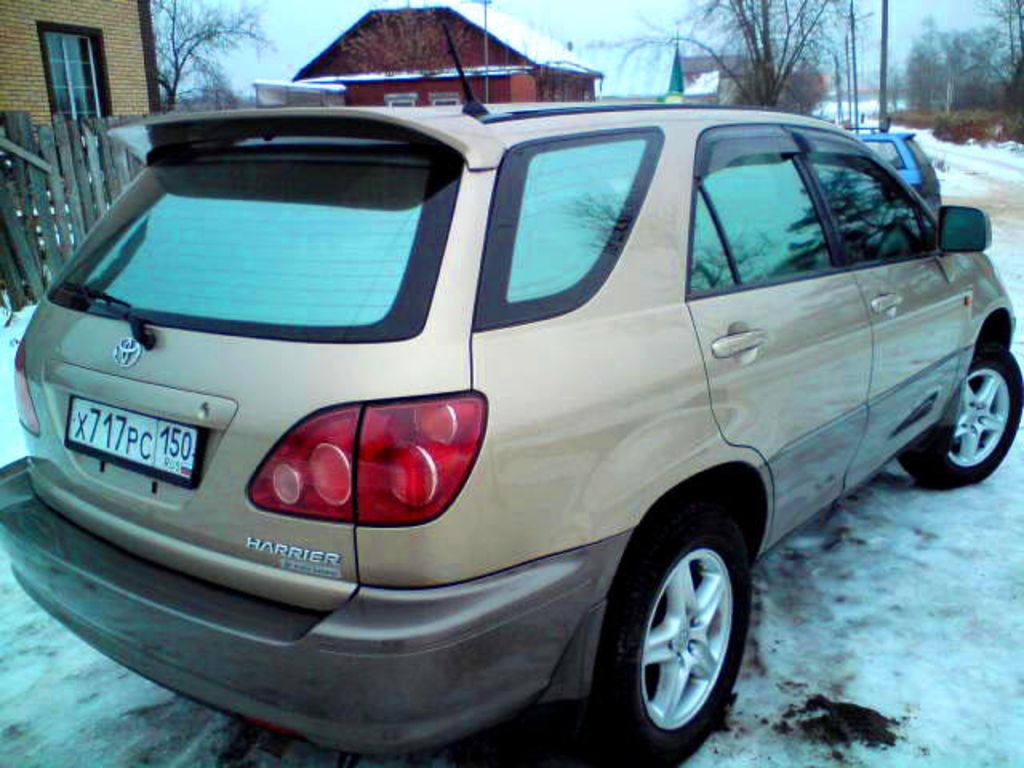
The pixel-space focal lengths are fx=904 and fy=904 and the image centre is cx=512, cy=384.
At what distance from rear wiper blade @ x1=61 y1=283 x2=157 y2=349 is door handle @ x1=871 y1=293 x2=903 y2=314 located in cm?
231

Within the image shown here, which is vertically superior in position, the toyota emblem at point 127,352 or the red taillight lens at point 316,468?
the toyota emblem at point 127,352

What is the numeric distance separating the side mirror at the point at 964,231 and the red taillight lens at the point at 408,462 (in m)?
2.73

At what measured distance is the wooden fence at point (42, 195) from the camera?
7.45 metres

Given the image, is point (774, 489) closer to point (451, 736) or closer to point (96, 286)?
point (451, 736)

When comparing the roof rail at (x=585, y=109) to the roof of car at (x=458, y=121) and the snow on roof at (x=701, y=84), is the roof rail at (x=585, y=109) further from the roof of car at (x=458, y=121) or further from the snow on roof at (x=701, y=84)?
the snow on roof at (x=701, y=84)

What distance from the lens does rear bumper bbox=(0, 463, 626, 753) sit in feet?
5.77

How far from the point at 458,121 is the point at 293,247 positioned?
0.47 meters

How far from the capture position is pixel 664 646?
233cm

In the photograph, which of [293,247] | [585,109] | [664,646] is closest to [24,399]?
[293,247]

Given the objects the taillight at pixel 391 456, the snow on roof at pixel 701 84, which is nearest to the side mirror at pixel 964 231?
the taillight at pixel 391 456

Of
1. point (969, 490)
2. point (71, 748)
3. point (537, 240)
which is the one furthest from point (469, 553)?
point (969, 490)

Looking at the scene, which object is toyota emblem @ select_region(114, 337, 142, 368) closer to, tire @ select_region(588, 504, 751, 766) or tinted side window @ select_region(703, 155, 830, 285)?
tire @ select_region(588, 504, 751, 766)

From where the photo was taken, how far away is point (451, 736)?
183cm

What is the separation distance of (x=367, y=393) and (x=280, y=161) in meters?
0.75
